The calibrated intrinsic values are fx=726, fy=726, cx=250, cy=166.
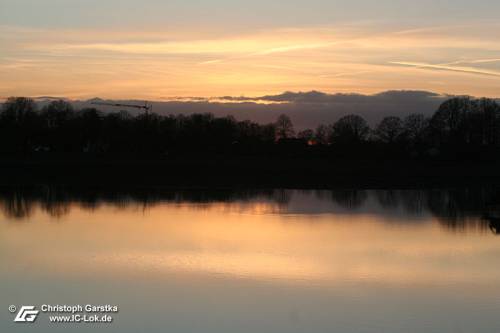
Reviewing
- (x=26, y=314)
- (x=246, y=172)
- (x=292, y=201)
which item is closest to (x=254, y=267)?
(x=26, y=314)

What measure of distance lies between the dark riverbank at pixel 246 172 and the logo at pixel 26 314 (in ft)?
117

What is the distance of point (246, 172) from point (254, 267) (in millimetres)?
44471

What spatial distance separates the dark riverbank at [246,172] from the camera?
54312 millimetres

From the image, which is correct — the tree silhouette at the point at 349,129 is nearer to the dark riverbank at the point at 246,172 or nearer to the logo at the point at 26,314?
the dark riverbank at the point at 246,172

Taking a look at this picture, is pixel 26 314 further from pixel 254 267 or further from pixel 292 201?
pixel 292 201

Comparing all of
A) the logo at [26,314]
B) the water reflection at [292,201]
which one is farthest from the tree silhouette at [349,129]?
the logo at [26,314]

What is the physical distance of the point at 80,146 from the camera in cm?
8344

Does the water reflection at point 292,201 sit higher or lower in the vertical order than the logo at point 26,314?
lower

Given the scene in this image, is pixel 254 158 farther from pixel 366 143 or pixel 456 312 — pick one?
pixel 456 312

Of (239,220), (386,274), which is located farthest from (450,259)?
(239,220)

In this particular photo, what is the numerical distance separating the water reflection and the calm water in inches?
12.6

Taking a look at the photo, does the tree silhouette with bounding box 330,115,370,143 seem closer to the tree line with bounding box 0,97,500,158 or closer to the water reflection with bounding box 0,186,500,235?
the tree line with bounding box 0,97,500,158

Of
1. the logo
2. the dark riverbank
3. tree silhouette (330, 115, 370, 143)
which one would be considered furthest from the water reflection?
tree silhouette (330, 115, 370, 143)

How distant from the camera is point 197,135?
8969 cm
